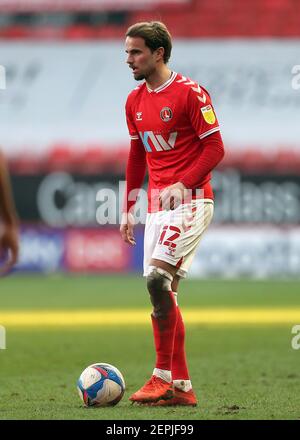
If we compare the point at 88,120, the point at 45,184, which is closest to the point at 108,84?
the point at 88,120

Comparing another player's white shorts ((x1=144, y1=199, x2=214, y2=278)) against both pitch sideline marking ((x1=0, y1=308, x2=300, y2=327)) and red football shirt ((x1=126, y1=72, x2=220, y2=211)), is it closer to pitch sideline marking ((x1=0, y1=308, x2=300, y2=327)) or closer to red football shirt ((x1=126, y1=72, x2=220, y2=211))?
red football shirt ((x1=126, y1=72, x2=220, y2=211))

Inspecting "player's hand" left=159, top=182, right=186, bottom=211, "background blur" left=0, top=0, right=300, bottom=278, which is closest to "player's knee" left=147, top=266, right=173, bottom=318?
"player's hand" left=159, top=182, right=186, bottom=211

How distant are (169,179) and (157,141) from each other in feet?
0.86

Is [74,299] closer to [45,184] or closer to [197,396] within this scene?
[45,184]

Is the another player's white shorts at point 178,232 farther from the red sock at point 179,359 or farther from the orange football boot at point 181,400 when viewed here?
the orange football boot at point 181,400

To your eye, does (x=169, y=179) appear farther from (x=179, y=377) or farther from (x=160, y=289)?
(x=179, y=377)

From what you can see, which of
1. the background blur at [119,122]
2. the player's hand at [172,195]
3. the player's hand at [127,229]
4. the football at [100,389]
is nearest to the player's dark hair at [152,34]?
the player's hand at [172,195]

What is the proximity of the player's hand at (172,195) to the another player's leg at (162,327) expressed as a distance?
385mm

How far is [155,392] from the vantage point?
7051 millimetres

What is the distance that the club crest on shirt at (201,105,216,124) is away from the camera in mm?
7029

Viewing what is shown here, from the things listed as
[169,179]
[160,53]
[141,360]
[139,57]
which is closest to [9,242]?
[169,179]

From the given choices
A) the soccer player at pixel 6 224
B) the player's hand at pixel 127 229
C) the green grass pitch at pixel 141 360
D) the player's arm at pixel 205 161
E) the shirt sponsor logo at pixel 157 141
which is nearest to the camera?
the soccer player at pixel 6 224

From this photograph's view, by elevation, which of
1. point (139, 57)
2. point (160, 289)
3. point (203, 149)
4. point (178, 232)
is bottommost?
point (160, 289)

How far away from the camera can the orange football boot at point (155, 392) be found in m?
7.04
